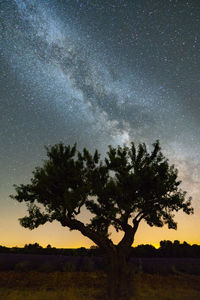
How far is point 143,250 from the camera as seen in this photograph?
180 ft

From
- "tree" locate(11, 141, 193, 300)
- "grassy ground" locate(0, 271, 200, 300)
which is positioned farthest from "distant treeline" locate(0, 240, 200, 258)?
"tree" locate(11, 141, 193, 300)

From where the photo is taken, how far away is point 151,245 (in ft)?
189

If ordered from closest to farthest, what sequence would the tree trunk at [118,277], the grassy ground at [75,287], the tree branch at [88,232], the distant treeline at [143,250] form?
the tree trunk at [118,277], the grassy ground at [75,287], the tree branch at [88,232], the distant treeline at [143,250]

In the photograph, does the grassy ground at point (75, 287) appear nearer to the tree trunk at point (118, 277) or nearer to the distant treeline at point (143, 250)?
the tree trunk at point (118, 277)

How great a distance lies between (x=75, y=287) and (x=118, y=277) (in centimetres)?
655

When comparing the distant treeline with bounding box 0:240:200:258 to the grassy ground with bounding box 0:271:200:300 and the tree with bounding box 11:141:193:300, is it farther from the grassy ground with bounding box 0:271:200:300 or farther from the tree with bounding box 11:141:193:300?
the tree with bounding box 11:141:193:300

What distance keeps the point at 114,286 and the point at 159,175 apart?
9.85 meters

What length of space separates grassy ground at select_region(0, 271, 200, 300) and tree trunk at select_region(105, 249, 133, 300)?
1.05 meters

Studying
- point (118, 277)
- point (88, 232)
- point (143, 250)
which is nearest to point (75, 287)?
point (118, 277)

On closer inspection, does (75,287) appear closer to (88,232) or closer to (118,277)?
(118,277)

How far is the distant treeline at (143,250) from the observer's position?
2044 inches

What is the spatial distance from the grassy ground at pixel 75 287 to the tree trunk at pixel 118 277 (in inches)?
41.5

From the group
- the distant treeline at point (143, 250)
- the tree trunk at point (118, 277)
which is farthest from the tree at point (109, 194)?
the distant treeline at point (143, 250)

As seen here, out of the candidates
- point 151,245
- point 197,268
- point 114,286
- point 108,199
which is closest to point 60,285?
point 114,286
